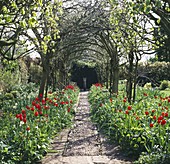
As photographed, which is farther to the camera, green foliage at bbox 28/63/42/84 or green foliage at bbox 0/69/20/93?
green foliage at bbox 28/63/42/84

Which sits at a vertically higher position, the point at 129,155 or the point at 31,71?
the point at 31,71

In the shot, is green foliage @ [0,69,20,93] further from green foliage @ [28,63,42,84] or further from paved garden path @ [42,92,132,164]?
paved garden path @ [42,92,132,164]

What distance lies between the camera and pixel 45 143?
6.18m

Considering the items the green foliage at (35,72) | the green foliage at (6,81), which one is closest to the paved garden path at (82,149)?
the green foliage at (6,81)

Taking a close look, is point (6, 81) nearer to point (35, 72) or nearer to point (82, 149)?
point (35, 72)

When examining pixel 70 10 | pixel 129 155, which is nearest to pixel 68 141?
pixel 129 155

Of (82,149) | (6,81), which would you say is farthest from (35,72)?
(82,149)

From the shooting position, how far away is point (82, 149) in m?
6.54

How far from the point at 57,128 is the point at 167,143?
380 cm

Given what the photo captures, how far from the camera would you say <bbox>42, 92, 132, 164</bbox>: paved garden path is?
225 inches

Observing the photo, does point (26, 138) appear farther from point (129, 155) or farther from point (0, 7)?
point (0, 7)

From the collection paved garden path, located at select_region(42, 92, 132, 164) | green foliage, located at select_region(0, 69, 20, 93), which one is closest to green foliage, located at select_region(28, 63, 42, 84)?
green foliage, located at select_region(0, 69, 20, 93)

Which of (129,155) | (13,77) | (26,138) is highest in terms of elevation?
(13,77)

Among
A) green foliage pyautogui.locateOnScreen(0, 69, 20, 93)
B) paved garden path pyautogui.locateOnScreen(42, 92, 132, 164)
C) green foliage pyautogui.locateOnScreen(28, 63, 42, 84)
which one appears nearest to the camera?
paved garden path pyautogui.locateOnScreen(42, 92, 132, 164)
